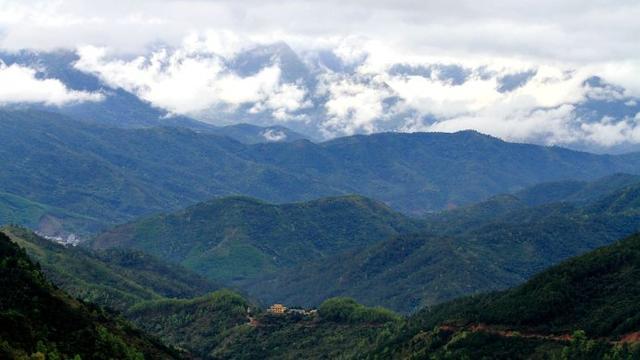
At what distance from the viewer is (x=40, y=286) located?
652 ft

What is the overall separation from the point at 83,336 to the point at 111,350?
7214mm

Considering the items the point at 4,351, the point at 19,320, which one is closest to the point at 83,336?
the point at 19,320

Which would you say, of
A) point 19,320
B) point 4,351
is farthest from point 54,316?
point 4,351

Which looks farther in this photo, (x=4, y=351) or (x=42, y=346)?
(x=42, y=346)

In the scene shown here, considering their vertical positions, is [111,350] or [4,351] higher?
[4,351]

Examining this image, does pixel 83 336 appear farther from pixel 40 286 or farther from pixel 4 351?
pixel 4 351

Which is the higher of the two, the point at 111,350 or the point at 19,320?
the point at 19,320

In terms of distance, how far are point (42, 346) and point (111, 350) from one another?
1219 inches

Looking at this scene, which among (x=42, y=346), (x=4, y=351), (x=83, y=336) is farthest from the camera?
(x=83, y=336)

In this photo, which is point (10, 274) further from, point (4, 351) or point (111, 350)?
point (4, 351)

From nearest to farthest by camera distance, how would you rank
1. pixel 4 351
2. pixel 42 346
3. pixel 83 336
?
pixel 4 351 → pixel 42 346 → pixel 83 336

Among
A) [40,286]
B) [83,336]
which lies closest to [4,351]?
[83,336]

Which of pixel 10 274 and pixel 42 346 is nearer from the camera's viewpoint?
pixel 42 346

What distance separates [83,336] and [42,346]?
2589cm
